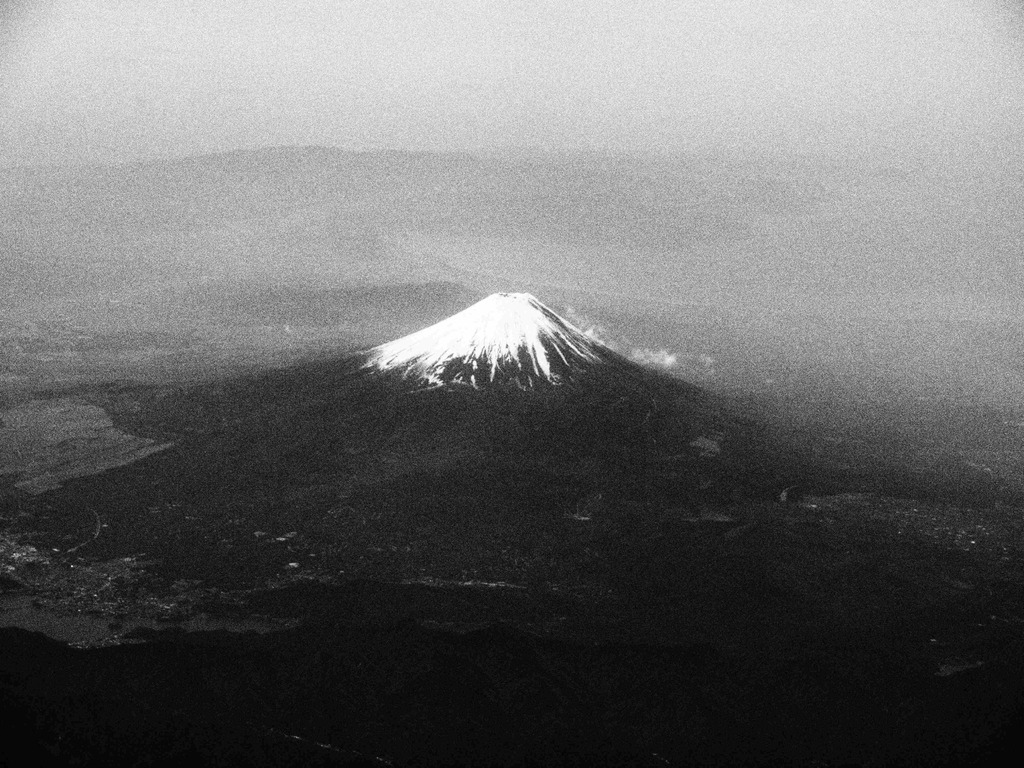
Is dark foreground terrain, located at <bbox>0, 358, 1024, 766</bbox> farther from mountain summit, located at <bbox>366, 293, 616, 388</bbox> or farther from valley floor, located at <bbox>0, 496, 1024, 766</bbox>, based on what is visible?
mountain summit, located at <bbox>366, 293, 616, 388</bbox>

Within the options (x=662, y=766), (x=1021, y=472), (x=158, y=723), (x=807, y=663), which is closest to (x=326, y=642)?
(x=158, y=723)

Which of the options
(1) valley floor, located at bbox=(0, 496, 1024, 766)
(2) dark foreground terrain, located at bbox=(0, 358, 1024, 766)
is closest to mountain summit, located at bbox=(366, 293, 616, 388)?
(2) dark foreground terrain, located at bbox=(0, 358, 1024, 766)

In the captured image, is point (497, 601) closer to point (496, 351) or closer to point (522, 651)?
point (522, 651)

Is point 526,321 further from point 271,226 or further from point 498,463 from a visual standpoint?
point 271,226

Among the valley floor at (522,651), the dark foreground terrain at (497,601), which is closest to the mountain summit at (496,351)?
the dark foreground terrain at (497,601)

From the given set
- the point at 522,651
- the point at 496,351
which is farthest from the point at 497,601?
the point at 496,351

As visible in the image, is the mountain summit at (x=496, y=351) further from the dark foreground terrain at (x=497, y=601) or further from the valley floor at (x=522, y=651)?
the valley floor at (x=522, y=651)
